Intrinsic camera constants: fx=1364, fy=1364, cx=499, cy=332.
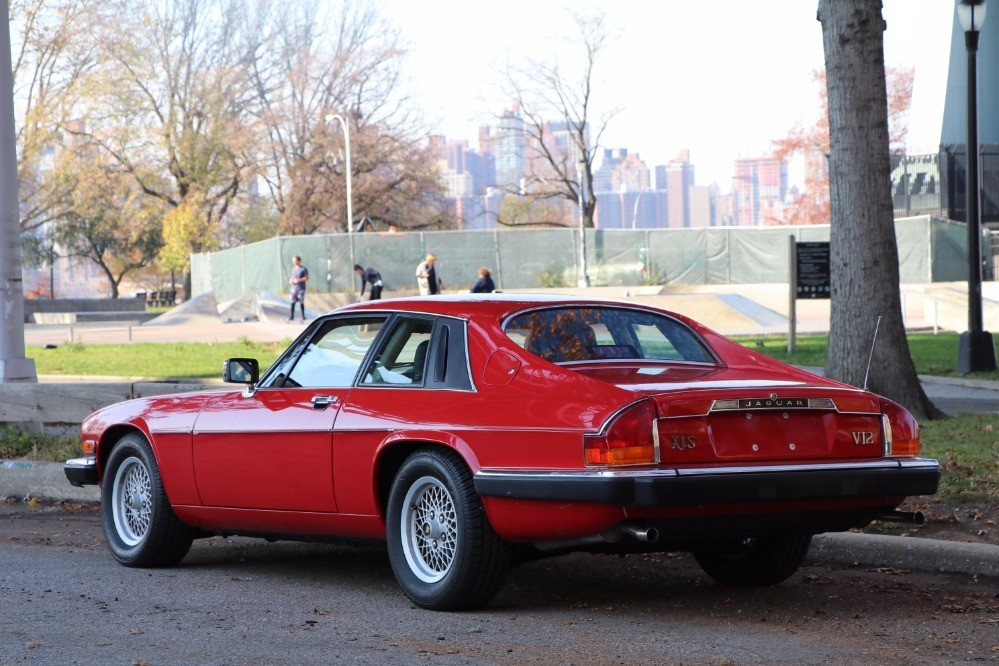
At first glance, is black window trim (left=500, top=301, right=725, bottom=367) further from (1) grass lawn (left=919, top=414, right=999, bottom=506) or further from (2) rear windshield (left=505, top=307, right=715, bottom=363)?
(1) grass lawn (left=919, top=414, right=999, bottom=506)

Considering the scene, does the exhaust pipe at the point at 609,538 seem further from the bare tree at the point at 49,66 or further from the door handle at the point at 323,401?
the bare tree at the point at 49,66

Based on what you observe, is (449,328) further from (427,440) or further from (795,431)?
(795,431)

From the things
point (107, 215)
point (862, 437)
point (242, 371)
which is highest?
point (107, 215)

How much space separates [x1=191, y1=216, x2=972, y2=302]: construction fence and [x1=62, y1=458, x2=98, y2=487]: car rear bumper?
118 ft

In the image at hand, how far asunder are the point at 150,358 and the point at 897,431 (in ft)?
65.8

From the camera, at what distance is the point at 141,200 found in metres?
65.8

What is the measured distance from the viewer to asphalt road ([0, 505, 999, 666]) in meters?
4.94

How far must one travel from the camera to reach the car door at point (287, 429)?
625cm

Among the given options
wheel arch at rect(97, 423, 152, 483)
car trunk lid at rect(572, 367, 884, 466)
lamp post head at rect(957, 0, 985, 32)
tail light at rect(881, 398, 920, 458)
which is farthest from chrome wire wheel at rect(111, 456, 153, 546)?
lamp post head at rect(957, 0, 985, 32)

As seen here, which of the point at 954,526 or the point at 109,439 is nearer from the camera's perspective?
the point at 954,526

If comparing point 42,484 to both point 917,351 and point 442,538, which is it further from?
point 917,351

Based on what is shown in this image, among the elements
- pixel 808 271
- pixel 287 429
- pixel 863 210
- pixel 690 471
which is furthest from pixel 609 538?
pixel 808 271

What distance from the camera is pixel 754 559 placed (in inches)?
249

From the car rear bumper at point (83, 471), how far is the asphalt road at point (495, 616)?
1.41 ft
